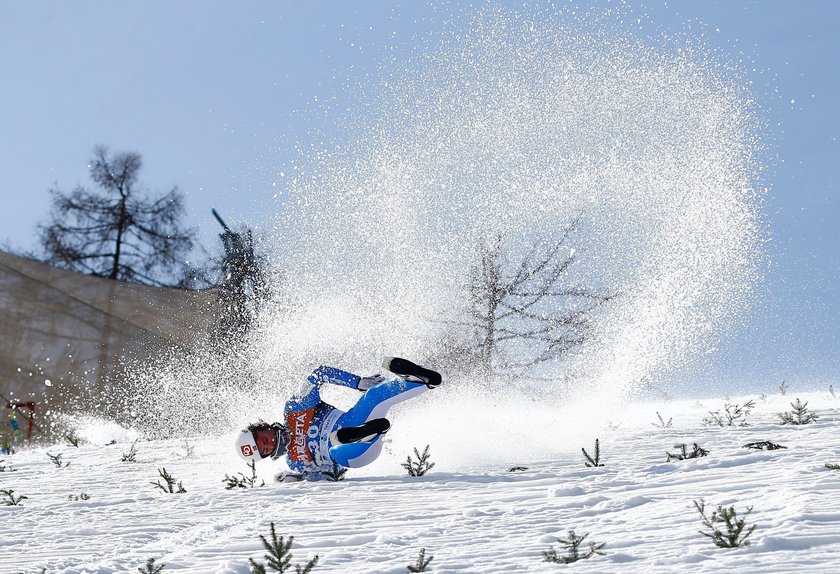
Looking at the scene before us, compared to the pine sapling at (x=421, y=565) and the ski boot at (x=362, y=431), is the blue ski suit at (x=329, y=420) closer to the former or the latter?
the ski boot at (x=362, y=431)

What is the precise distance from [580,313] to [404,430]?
930 centimetres

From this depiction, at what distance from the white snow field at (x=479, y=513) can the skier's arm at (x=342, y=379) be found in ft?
2.75

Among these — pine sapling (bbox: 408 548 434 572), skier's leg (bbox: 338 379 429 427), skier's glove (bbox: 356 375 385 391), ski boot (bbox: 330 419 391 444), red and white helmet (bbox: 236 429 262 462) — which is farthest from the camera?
red and white helmet (bbox: 236 429 262 462)

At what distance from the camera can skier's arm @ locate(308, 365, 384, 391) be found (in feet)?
25.2

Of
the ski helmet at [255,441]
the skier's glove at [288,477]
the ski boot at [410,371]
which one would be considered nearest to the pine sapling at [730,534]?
the ski boot at [410,371]

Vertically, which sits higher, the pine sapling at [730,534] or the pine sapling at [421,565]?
the pine sapling at [730,534]

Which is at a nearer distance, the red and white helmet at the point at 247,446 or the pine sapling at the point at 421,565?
the pine sapling at the point at 421,565

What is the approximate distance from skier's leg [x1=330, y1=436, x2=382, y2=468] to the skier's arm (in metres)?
0.52

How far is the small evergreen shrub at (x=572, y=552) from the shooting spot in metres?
3.48

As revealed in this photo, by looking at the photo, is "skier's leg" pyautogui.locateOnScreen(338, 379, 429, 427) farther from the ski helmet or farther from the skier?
the ski helmet

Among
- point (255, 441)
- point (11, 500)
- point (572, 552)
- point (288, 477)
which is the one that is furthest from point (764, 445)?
point (11, 500)

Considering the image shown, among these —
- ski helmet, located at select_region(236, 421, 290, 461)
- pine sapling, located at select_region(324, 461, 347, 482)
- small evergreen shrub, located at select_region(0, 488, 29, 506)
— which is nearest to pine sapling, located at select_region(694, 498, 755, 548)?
pine sapling, located at select_region(324, 461, 347, 482)

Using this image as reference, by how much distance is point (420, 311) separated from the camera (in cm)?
1786

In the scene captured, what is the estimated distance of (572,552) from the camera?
3535 mm
